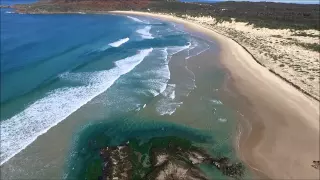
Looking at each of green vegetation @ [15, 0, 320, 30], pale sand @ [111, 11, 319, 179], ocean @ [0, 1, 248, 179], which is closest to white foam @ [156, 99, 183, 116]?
ocean @ [0, 1, 248, 179]

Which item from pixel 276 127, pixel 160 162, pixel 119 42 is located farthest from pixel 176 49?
pixel 160 162

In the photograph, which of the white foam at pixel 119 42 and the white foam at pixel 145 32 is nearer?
the white foam at pixel 119 42

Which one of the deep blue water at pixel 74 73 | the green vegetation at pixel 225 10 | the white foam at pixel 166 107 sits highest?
the green vegetation at pixel 225 10

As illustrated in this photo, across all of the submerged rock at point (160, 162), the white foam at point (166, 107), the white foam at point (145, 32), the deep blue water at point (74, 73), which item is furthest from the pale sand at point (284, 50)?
Result: the submerged rock at point (160, 162)

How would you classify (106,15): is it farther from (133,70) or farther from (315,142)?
(315,142)

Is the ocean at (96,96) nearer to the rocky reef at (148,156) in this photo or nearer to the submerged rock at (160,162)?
the rocky reef at (148,156)

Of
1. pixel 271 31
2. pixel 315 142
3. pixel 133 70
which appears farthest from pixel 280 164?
pixel 271 31

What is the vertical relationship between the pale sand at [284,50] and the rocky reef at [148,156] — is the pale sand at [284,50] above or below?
above
